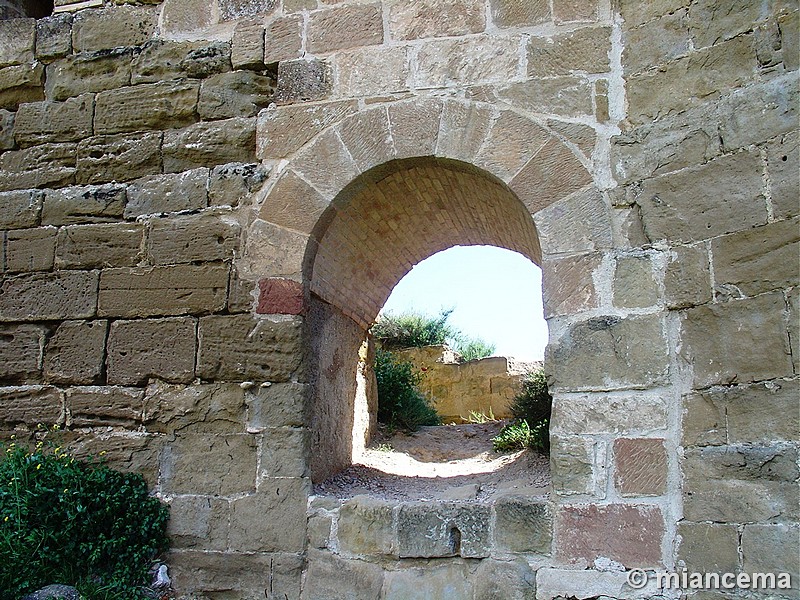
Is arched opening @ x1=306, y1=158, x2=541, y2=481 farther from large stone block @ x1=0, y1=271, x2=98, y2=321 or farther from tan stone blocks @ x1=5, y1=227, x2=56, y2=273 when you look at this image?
tan stone blocks @ x1=5, y1=227, x2=56, y2=273

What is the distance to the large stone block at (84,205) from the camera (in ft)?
14.3

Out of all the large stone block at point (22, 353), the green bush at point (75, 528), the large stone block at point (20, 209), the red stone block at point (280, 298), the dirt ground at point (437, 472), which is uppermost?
the large stone block at point (20, 209)

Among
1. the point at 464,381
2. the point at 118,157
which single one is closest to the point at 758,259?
the point at 118,157

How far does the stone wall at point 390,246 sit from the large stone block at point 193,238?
0.05 ft

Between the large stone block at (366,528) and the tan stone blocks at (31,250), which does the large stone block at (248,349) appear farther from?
the tan stone blocks at (31,250)

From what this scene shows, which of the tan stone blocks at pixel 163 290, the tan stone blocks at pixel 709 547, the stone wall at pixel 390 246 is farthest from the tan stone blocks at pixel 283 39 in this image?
the tan stone blocks at pixel 709 547

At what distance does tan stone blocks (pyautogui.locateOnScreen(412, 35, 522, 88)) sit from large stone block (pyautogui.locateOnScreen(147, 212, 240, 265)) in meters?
1.39

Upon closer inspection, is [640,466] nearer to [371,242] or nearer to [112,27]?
[371,242]

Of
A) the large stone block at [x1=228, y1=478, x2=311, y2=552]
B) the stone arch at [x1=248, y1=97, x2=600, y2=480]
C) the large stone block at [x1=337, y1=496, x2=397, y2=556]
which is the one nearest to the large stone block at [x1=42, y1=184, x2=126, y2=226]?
the stone arch at [x1=248, y1=97, x2=600, y2=480]

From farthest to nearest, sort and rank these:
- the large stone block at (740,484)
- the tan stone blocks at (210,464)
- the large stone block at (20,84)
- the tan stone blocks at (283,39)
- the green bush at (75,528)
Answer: the large stone block at (20,84) → the tan stone blocks at (283,39) → the tan stone blocks at (210,464) → the green bush at (75,528) → the large stone block at (740,484)

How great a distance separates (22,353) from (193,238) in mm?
1286

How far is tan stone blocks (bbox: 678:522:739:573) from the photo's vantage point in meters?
3.07

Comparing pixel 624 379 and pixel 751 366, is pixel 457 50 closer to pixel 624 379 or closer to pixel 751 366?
pixel 624 379

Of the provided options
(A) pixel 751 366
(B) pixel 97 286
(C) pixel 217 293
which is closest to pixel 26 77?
(B) pixel 97 286
